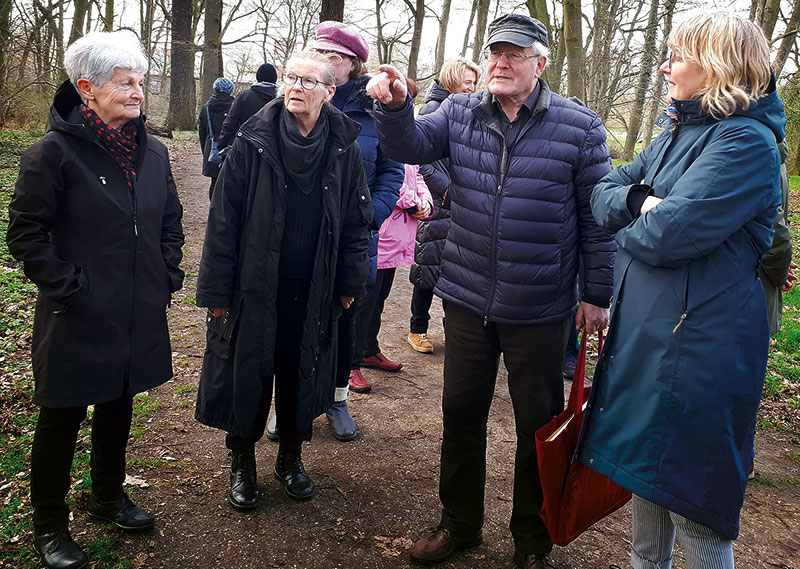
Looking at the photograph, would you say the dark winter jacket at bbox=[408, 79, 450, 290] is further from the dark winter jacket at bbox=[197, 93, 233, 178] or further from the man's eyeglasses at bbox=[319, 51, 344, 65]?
the dark winter jacket at bbox=[197, 93, 233, 178]

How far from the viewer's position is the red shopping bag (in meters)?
2.68

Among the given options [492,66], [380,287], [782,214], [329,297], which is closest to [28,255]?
[329,297]

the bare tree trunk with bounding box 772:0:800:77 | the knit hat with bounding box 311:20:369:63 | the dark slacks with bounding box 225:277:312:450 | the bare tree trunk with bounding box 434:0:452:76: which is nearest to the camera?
the dark slacks with bounding box 225:277:312:450

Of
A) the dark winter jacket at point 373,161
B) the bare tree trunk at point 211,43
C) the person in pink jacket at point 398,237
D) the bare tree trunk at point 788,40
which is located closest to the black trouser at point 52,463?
the dark winter jacket at point 373,161

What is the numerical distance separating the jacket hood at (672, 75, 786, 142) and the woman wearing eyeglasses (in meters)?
1.61

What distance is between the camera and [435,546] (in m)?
3.10

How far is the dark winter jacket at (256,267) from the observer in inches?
124

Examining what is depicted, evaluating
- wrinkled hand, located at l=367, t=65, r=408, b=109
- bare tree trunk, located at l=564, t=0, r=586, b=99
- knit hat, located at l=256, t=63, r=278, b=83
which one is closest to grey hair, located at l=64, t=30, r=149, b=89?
wrinkled hand, located at l=367, t=65, r=408, b=109

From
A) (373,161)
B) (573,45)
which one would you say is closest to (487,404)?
(373,161)

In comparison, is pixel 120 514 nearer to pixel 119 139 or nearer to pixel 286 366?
pixel 286 366

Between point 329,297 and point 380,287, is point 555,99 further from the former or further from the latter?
point 380,287

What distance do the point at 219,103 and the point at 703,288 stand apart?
756 cm

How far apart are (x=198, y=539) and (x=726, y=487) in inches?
89.4

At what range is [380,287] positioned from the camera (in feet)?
17.2
